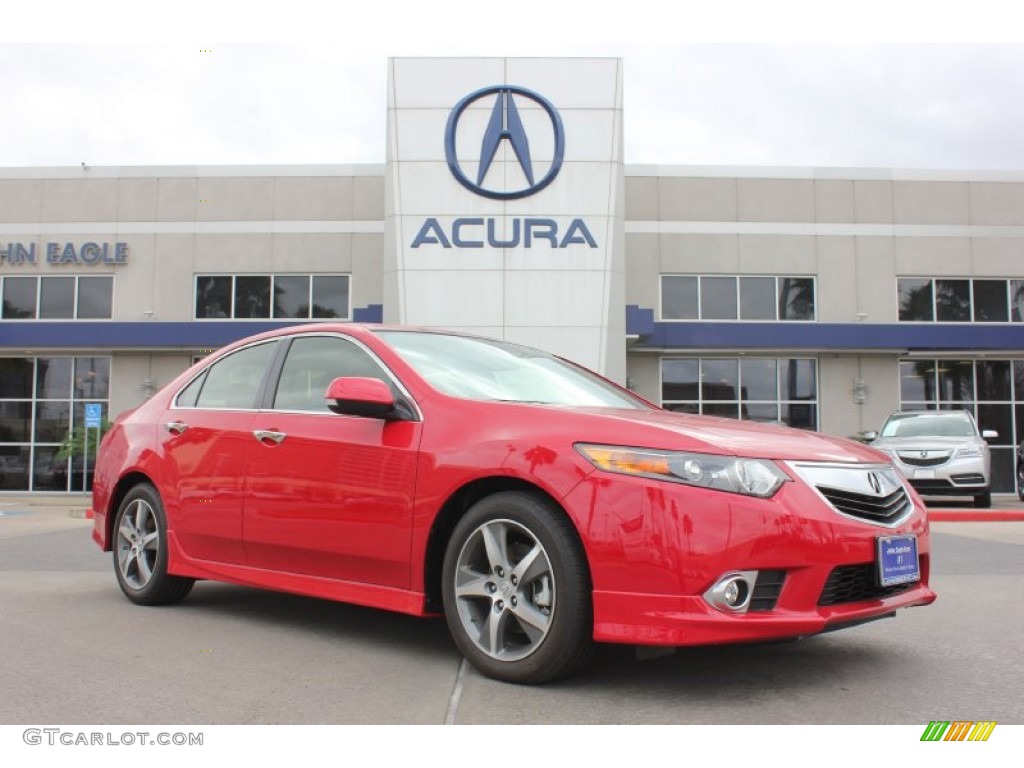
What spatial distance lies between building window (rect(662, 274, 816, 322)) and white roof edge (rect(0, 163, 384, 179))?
323 inches

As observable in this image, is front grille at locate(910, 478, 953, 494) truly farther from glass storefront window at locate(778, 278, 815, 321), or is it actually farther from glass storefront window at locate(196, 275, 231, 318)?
glass storefront window at locate(196, 275, 231, 318)

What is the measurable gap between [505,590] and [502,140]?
1885 centimetres

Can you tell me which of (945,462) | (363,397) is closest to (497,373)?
(363,397)

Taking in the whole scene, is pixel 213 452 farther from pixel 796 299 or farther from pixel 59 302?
pixel 59 302

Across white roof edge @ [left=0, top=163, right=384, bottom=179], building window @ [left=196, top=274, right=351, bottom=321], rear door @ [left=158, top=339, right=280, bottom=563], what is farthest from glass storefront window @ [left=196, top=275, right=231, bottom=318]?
rear door @ [left=158, top=339, right=280, bottom=563]

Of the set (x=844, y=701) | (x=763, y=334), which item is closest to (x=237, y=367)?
(x=844, y=701)

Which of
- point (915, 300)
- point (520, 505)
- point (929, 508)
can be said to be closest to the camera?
point (520, 505)

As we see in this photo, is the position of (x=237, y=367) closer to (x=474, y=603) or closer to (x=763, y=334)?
(x=474, y=603)

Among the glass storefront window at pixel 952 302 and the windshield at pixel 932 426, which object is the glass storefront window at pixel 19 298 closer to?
the windshield at pixel 932 426

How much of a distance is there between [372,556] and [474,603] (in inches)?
22.7

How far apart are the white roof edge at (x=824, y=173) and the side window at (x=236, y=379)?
20.3 m

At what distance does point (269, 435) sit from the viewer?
16.1 ft

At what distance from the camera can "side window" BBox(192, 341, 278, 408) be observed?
5.32 metres

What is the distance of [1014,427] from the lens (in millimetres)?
24938
